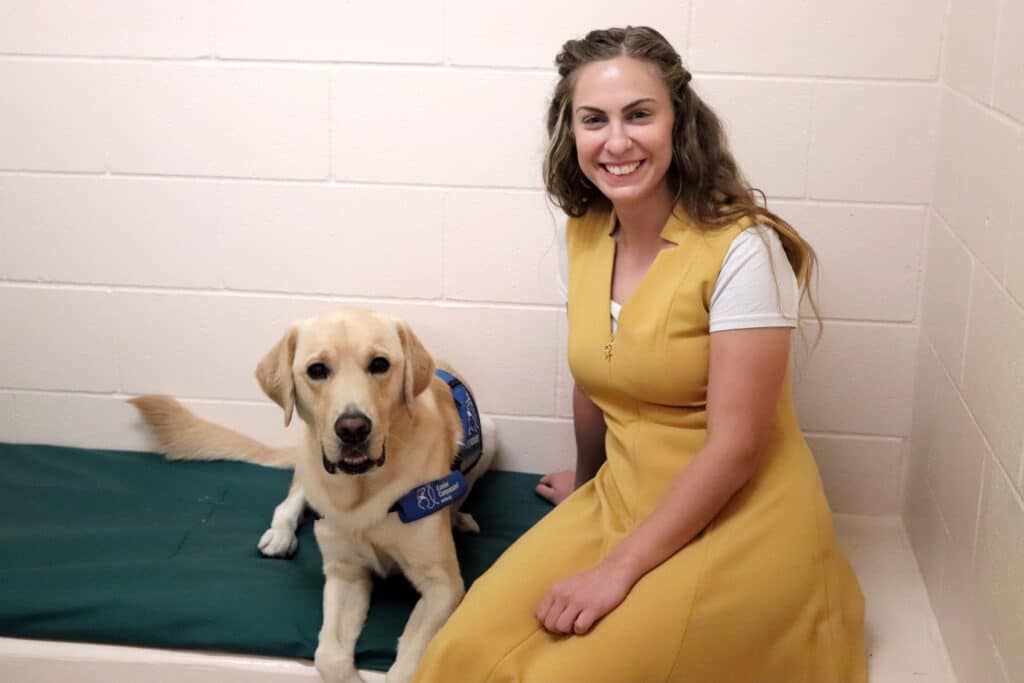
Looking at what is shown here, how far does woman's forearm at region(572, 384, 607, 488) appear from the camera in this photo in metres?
2.23

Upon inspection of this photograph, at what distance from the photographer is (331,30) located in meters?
2.50

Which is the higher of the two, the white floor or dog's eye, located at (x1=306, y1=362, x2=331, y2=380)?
dog's eye, located at (x1=306, y1=362, x2=331, y2=380)

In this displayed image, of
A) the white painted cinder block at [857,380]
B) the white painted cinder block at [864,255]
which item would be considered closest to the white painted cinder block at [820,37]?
the white painted cinder block at [864,255]

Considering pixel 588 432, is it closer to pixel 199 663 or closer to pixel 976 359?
pixel 976 359

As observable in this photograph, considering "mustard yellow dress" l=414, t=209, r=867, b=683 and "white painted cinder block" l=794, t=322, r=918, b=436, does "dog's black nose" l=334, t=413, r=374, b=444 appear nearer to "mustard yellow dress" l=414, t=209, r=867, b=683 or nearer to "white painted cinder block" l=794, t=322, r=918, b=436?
"mustard yellow dress" l=414, t=209, r=867, b=683

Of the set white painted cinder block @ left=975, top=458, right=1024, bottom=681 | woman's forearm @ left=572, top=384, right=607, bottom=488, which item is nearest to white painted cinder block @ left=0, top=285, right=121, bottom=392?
woman's forearm @ left=572, top=384, right=607, bottom=488

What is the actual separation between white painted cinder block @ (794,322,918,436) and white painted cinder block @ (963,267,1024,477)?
49 centimetres

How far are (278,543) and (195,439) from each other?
48cm

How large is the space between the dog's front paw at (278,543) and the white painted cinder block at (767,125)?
1.22 meters

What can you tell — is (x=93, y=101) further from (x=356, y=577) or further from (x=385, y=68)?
(x=356, y=577)

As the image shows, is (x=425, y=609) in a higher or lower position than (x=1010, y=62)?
lower

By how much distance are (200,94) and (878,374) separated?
1627 mm

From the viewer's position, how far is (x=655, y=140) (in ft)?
6.06

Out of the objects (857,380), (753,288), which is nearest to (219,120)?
(753,288)
